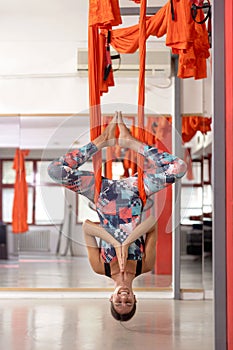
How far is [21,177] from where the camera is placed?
9.05m

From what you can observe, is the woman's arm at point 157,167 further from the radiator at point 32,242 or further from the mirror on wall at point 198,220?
the radiator at point 32,242

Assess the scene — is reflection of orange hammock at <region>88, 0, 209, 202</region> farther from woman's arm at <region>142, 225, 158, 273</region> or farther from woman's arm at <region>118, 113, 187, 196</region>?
woman's arm at <region>142, 225, 158, 273</region>

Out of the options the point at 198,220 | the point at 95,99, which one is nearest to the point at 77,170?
the point at 95,99

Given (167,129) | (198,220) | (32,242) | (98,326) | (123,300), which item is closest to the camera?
(123,300)

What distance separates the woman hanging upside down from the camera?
4488mm

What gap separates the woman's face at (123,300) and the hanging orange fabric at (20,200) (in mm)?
4076

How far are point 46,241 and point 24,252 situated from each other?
390 mm

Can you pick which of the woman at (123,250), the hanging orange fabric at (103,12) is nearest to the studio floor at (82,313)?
the woman at (123,250)

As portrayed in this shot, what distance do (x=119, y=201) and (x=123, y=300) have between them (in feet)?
2.89

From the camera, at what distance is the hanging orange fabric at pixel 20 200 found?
899 cm

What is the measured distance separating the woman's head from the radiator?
3760 millimetres

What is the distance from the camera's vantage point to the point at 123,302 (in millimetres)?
5020

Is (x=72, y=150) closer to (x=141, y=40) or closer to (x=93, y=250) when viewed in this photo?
(x=93, y=250)

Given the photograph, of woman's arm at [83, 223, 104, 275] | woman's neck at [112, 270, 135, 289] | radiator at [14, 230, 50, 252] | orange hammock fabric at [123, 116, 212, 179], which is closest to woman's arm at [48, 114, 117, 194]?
woman's arm at [83, 223, 104, 275]
